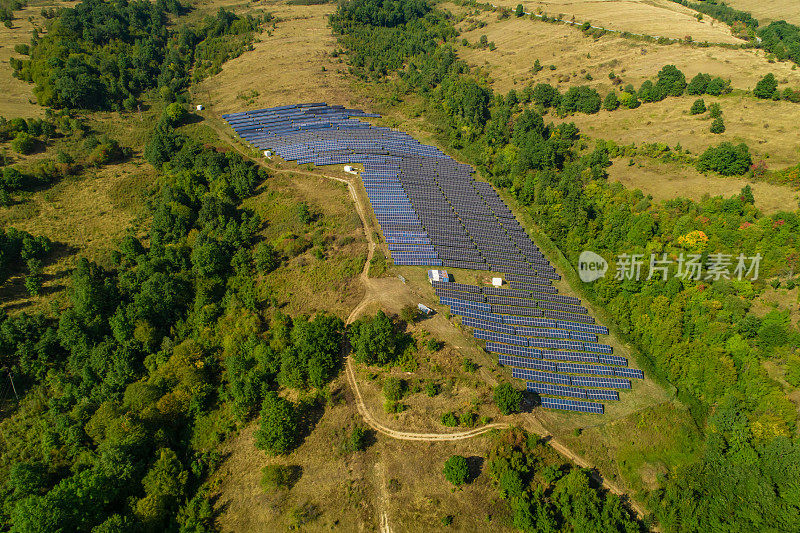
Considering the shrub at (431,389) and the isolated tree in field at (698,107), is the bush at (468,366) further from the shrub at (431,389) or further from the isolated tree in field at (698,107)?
the isolated tree in field at (698,107)

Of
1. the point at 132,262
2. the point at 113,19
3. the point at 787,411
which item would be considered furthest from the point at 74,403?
the point at 113,19

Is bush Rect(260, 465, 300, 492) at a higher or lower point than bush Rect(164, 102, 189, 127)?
lower

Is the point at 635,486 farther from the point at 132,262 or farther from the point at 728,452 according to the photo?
the point at 132,262

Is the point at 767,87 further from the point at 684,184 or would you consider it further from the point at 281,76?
the point at 281,76

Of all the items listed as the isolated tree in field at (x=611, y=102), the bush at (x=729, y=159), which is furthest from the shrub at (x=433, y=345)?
the isolated tree in field at (x=611, y=102)

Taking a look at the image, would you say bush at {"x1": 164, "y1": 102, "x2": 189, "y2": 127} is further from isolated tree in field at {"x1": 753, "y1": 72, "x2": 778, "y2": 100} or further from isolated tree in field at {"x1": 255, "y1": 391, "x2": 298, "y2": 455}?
isolated tree in field at {"x1": 753, "y1": 72, "x2": 778, "y2": 100}

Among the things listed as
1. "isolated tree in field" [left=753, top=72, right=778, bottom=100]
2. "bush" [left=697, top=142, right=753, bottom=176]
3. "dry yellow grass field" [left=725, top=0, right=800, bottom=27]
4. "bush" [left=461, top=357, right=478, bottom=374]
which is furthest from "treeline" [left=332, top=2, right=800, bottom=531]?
"dry yellow grass field" [left=725, top=0, right=800, bottom=27]
